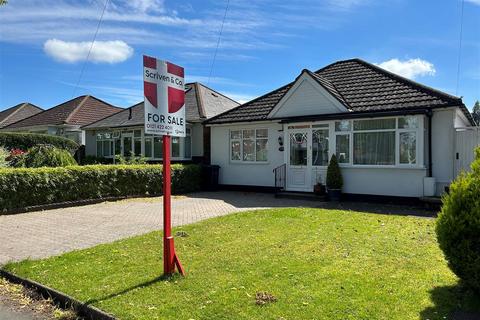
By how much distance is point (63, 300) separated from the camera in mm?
5070

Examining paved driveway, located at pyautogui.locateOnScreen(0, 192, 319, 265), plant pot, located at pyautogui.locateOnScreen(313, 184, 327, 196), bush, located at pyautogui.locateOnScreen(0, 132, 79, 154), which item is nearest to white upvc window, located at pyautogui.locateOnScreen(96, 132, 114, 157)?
bush, located at pyautogui.locateOnScreen(0, 132, 79, 154)

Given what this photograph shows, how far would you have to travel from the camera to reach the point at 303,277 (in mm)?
5434

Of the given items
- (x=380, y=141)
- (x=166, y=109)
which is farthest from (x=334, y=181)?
(x=166, y=109)

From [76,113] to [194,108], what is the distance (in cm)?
1543

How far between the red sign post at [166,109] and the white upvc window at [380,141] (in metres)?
9.75

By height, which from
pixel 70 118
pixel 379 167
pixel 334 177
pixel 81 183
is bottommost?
pixel 81 183

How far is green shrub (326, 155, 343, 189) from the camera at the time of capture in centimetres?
1425

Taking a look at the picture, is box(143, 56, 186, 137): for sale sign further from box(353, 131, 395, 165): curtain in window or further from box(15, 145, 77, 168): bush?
box(15, 145, 77, 168): bush

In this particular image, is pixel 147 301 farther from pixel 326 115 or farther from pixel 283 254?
pixel 326 115

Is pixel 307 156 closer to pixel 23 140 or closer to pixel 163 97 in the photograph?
pixel 163 97

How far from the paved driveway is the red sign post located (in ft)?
9.31

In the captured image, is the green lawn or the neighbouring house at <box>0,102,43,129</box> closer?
the green lawn

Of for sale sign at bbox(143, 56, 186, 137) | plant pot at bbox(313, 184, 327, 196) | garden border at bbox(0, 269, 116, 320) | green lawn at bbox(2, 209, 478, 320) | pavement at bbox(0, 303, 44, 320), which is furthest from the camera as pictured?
plant pot at bbox(313, 184, 327, 196)

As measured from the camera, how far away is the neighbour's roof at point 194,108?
23609mm
